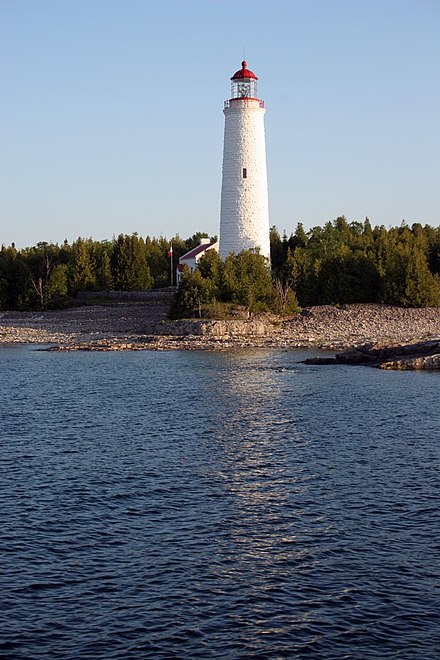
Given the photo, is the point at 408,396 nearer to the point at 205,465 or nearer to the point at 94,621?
the point at 205,465

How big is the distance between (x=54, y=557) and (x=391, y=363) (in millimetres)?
34742

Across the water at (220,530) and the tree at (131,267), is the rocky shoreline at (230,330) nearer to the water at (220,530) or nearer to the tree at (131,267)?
the tree at (131,267)

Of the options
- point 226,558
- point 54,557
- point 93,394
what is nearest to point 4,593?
point 54,557

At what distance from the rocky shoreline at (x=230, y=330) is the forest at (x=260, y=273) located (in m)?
2.31

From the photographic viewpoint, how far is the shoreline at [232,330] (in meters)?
64.0

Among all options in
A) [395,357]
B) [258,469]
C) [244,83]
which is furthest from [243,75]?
[258,469]

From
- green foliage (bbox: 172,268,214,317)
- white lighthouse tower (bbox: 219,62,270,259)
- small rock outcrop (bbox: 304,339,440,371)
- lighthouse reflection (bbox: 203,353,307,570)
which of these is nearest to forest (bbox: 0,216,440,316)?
green foliage (bbox: 172,268,214,317)

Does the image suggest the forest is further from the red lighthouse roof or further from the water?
the water

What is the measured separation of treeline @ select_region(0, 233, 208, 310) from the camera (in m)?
94.1

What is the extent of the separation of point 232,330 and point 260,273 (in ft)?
23.2

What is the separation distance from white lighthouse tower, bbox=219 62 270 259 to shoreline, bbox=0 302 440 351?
350 inches

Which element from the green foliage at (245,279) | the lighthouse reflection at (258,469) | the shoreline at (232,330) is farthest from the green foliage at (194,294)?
the lighthouse reflection at (258,469)

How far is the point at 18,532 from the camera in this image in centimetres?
1903

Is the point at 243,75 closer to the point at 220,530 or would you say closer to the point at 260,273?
the point at 260,273
